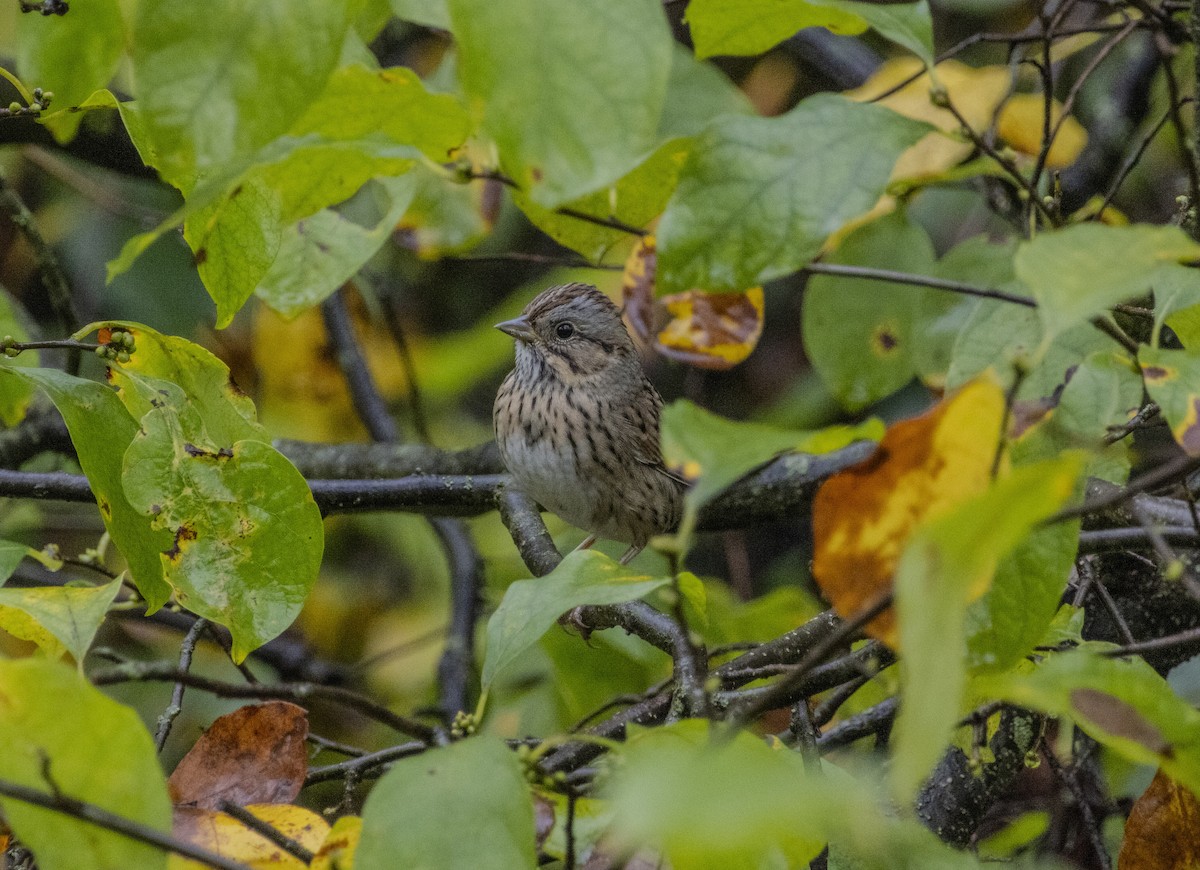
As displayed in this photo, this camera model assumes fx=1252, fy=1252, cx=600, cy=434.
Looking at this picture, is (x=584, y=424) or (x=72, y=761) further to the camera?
(x=584, y=424)

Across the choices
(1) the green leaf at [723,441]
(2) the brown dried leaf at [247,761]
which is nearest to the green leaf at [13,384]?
(2) the brown dried leaf at [247,761]

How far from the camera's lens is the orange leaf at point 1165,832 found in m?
1.56

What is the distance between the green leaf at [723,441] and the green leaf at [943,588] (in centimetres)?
18

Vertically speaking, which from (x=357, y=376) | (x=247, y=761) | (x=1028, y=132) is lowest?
(x=357, y=376)

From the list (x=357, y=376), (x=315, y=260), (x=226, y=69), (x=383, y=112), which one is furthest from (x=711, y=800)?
(x=357, y=376)

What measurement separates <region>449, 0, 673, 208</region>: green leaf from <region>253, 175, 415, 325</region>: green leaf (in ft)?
2.82

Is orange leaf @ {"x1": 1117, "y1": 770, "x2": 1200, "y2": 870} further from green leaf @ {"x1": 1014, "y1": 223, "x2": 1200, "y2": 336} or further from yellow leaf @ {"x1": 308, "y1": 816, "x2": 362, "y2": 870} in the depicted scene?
yellow leaf @ {"x1": 308, "y1": 816, "x2": 362, "y2": 870}

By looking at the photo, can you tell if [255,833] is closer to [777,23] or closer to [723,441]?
[723,441]

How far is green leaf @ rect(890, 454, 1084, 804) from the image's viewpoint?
848 millimetres

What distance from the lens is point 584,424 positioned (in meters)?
3.67

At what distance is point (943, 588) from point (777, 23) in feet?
2.77

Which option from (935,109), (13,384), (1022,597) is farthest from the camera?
(935,109)

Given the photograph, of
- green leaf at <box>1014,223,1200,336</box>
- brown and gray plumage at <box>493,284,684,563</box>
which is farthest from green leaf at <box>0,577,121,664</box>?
brown and gray plumage at <box>493,284,684,563</box>

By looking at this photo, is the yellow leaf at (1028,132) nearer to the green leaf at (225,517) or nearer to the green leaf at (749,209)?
the green leaf at (749,209)
